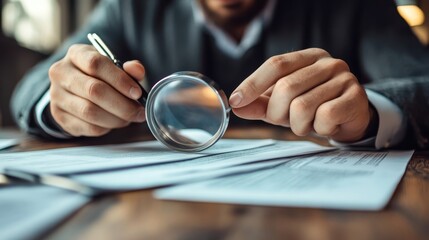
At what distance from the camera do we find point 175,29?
1.39m

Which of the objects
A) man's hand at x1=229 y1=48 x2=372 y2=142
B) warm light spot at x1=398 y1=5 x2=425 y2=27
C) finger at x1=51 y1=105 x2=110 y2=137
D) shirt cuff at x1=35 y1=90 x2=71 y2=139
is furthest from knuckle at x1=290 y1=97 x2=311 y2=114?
warm light spot at x1=398 y1=5 x2=425 y2=27

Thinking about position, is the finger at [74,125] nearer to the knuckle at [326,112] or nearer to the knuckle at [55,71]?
the knuckle at [55,71]

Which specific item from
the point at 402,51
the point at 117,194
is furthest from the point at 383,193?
the point at 402,51

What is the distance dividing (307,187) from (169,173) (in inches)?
5.1

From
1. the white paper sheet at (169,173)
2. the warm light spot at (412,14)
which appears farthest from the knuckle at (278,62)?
the warm light spot at (412,14)

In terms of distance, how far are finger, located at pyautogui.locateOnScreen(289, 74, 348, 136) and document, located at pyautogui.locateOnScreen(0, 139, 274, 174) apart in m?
0.09

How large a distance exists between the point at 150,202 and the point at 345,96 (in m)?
0.34

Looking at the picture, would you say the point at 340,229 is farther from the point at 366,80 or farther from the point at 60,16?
the point at 60,16

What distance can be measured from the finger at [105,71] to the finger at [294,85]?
18 centimetres

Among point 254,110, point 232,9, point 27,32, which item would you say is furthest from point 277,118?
point 27,32

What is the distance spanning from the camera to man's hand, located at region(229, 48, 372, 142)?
0.56 meters

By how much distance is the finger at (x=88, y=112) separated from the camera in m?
0.65

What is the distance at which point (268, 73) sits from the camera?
56 centimetres

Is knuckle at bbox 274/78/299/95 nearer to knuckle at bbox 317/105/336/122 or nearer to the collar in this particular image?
knuckle at bbox 317/105/336/122
